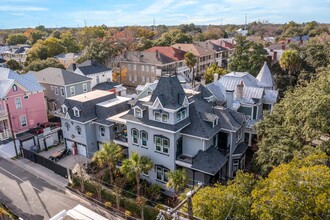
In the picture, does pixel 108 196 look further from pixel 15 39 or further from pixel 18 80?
pixel 15 39

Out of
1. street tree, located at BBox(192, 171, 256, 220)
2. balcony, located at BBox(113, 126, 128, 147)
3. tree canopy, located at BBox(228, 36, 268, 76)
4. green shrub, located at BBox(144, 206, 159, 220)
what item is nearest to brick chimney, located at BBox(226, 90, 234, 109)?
balcony, located at BBox(113, 126, 128, 147)

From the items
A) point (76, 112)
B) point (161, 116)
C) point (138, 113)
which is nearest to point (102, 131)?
point (76, 112)

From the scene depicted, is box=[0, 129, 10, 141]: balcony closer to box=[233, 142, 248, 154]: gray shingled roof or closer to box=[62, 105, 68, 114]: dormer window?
box=[62, 105, 68, 114]: dormer window

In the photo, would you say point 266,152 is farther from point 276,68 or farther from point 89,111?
point 276,68

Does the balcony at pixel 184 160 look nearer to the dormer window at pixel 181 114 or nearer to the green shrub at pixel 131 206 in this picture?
the dormer window at pixel 181 114

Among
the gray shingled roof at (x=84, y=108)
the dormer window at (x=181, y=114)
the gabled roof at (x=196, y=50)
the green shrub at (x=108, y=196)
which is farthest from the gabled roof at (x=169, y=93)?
the gabled roof at (x=196, y=50)

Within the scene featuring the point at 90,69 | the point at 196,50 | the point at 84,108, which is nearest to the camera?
the point at 84,108
